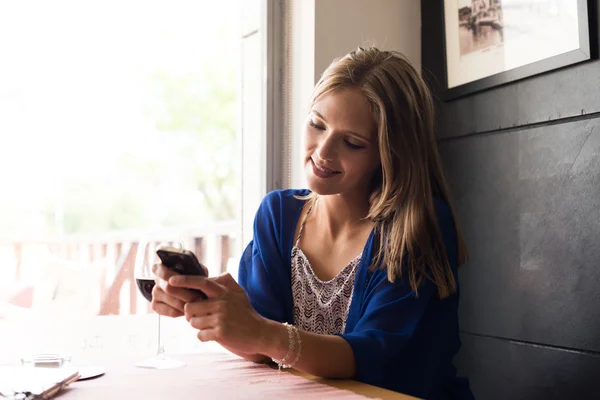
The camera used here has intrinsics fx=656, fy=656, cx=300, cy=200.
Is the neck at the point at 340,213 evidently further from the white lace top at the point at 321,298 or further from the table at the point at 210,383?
the table at the point at 210,383

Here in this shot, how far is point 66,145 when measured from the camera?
3.44 metres

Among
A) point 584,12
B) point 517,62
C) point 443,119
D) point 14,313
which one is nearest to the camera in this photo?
point 584,12

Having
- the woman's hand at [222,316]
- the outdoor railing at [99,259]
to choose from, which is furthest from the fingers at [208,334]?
the outdoor railing at [99,259]

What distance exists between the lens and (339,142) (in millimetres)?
1568

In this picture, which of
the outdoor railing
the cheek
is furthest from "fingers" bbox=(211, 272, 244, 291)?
the outdoor railing

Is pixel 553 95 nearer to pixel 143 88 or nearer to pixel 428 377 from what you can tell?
pixel 428 377

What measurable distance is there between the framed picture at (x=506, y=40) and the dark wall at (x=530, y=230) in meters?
0.04

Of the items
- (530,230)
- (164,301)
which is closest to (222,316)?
(164,301)

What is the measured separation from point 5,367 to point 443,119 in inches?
61.2

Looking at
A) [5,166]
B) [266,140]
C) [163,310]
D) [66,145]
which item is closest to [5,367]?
[163,310]

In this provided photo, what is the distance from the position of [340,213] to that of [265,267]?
0.79 ft

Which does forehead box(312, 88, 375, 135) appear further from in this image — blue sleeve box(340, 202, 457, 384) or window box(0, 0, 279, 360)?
window box(0, 0, 279, 360)

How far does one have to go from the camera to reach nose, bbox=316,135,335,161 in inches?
60.7

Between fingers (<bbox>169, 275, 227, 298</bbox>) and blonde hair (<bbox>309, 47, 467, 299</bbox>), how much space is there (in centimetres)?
47
